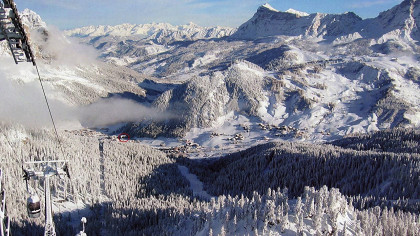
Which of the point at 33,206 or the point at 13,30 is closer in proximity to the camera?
the point at 13,30

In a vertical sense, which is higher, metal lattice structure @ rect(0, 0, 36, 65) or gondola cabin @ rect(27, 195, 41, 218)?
metal lattice structure @ rect(0, 0, 36, 65)

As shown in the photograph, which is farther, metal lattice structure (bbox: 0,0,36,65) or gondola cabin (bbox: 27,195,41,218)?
gondola cabin (bbox: 27,195,41,218)

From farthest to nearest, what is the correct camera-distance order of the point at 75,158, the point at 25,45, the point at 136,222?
the point at 75,158, the point at 136,222, the point at 25,45

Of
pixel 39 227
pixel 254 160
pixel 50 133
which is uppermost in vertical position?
pixel 50 133

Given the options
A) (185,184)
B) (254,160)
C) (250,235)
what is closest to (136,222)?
(185,184)

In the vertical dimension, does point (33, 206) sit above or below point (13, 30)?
below

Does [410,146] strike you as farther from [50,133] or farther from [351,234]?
[50,133]

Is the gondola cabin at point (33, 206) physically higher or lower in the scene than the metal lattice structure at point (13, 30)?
lower

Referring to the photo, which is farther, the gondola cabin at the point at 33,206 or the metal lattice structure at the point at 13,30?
the gondola cabin at the point at 33,206
